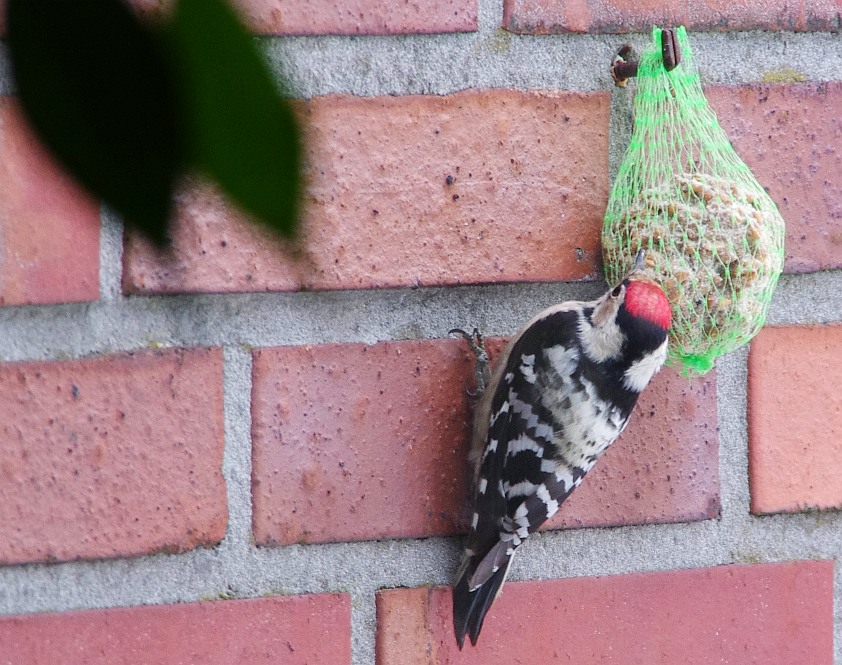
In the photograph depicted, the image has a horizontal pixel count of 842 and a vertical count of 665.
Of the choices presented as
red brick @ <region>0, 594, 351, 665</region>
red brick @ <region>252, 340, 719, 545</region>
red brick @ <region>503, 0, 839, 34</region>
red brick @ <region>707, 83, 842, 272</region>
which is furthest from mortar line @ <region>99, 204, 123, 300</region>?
red brick @ <region>707, 83, 842, 272</region>

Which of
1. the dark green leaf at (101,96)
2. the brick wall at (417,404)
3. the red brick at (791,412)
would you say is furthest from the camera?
the red brick at (791,412)

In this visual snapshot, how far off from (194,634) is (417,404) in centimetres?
25

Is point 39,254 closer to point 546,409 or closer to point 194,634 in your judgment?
point 194,634

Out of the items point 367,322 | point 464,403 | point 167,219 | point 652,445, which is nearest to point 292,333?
point 367,322

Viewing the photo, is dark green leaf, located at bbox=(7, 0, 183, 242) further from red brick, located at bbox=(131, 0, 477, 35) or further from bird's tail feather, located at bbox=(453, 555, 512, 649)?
bird's tail feather, located at bbox=(453, 555, 512, 649)

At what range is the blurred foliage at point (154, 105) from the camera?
0.61 ft

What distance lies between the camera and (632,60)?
0.74m

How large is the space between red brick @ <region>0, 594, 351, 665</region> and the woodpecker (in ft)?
0.35

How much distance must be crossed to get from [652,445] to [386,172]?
33cm

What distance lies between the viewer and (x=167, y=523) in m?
0.70

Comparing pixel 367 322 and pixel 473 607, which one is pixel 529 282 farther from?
pixel 473 607

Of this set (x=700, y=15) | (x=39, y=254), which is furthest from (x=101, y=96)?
(x=700, y=15)

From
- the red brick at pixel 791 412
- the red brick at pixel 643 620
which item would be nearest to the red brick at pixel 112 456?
the red brick at pixel 643 620

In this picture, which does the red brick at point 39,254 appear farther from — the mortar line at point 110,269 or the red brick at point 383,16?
the red brick at point 383,16
